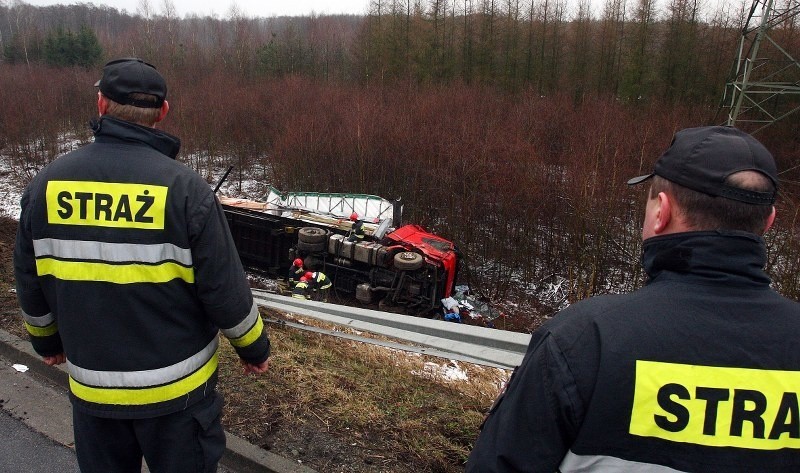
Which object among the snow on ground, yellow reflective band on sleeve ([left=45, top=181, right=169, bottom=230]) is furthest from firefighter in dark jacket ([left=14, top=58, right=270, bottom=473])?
the snow on ground

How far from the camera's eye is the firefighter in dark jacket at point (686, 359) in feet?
3.87

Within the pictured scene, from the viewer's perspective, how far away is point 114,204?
6.31 feet

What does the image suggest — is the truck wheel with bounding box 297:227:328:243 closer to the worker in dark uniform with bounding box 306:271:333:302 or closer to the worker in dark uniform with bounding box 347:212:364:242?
the worker in dark uniform with bounding box 347:212:364:242

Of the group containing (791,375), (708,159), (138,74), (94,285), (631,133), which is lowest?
(631,133)

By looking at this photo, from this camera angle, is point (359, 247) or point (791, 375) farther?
point (359, 247)

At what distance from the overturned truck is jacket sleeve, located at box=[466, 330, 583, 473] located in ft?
26.8

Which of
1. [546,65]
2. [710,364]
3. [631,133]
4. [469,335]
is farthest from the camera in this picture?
[546,65]

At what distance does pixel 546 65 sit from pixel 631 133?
18.5 meters

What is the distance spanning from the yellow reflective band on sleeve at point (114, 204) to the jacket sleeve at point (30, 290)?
223mm

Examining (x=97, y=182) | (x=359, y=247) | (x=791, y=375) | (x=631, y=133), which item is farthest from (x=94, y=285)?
(x=631, y=133)

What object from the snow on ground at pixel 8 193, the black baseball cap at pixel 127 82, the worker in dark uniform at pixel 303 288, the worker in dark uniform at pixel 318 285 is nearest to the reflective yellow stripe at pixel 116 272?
the black baseball cap at pixel 127 82

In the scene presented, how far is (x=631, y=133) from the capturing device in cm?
1800

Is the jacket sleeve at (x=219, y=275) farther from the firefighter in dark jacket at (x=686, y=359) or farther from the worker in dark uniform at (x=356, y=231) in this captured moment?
the worker in dark uniform at (x=356, y=231)

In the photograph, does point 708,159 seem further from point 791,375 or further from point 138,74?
point 138,74
